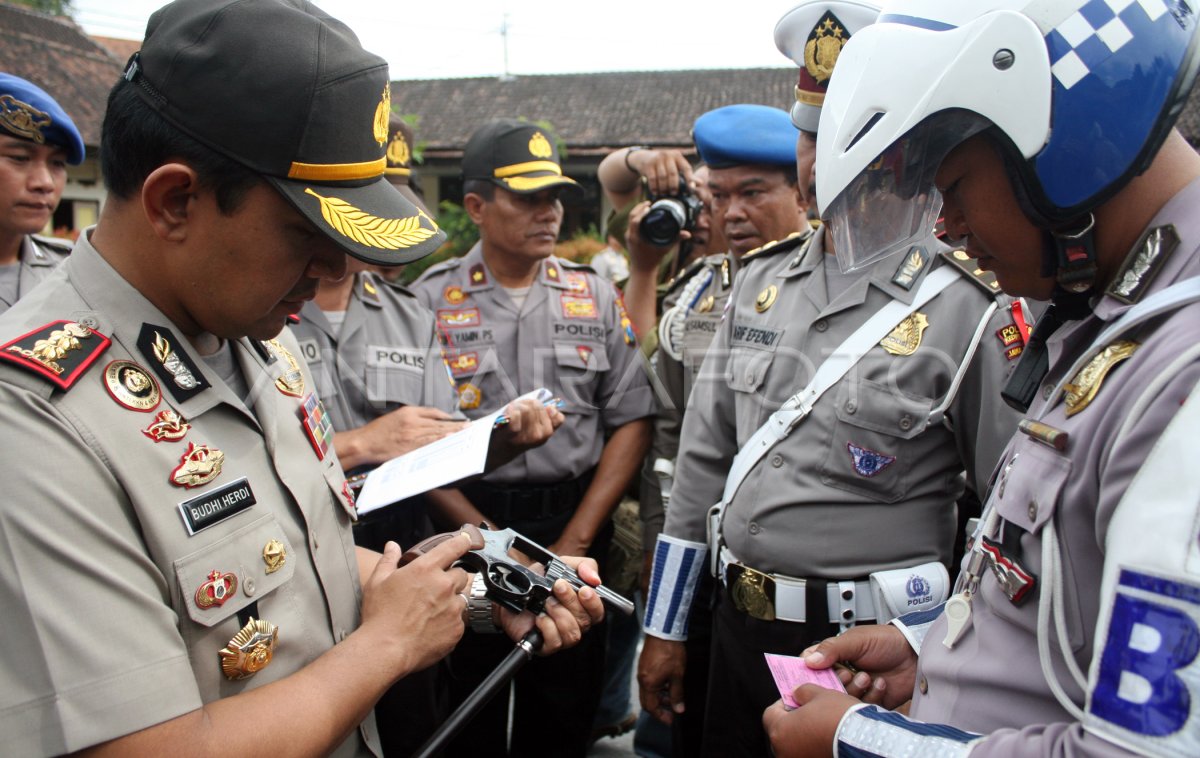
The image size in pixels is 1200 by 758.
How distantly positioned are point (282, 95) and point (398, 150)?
94.6 inches

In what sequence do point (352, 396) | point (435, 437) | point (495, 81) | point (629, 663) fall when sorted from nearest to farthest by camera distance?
point (435, 437)
point (352, 396)
point (629, 663)
point (495, 81)

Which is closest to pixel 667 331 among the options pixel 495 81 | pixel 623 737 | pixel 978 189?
pixel 623 737

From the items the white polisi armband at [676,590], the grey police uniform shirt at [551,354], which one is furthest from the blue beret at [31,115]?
the white polisi armband at [676,590]

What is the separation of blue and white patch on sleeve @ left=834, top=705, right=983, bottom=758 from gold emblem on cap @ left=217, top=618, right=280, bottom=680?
884 mm

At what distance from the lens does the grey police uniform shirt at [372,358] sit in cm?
288

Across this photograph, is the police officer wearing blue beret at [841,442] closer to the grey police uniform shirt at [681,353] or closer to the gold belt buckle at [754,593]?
the gold belt buckle at [754,593]

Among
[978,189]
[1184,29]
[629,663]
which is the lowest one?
[629,663]

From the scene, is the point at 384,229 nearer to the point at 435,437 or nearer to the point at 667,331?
the point at 435,437

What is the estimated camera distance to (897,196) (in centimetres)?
139

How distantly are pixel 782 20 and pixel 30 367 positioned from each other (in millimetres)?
2159

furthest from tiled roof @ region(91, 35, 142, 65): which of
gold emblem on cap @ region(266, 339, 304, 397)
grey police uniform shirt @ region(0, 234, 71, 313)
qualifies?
gold emblem on cap @ region(266, 339, 304, 397)

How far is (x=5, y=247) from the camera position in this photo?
311 centimetres

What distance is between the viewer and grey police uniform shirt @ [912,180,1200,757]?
84 centimetres

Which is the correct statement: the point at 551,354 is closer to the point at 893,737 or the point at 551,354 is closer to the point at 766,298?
the point at 766,298
